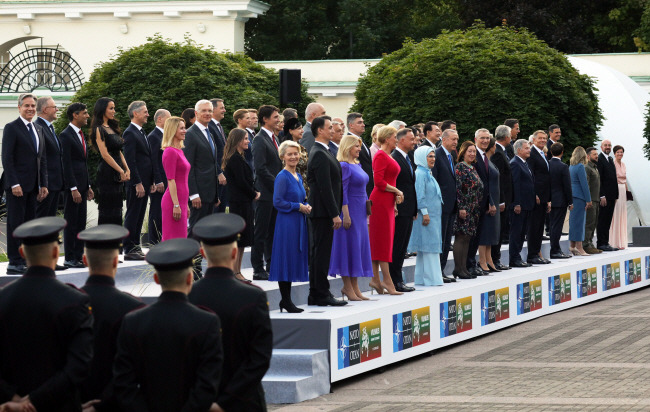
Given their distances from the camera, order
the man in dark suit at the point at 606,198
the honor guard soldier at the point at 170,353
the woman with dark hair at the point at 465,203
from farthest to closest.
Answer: the man in dark suit at the point at 606,198 < the woman with dark hair at the point at 465,203 < the honor guard soldier at the point at 170,353

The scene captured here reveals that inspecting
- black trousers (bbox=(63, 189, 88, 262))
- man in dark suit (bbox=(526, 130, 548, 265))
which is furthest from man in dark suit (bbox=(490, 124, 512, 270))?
black trousers (bbox=(63, 189, 88, 262))

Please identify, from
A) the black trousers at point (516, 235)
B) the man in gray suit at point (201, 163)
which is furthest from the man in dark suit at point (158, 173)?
the black trousers at point (516, 235)

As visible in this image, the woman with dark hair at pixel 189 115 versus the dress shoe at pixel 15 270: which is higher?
the woman with dark hair at pixel 189 115

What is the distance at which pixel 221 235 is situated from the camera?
220 inches

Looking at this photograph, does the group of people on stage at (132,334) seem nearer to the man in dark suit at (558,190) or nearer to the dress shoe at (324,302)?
the dress shoe at (324,302)

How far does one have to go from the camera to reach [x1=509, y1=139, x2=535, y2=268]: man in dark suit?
58.6 feet

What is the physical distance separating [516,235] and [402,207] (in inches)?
189

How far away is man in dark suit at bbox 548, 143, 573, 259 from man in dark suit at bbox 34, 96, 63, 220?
8.86m

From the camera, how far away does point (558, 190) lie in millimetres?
19109

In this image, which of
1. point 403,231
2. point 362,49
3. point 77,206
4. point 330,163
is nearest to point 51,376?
point 330,163

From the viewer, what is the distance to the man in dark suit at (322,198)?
1154 centimetres

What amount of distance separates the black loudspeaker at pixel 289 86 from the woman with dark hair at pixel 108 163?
5054mm

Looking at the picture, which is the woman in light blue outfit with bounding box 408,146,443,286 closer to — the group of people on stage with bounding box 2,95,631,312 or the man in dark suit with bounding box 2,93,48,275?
the group of people on stage with bounding box 2,95,631,312

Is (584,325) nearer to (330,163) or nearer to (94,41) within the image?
(330,163)
